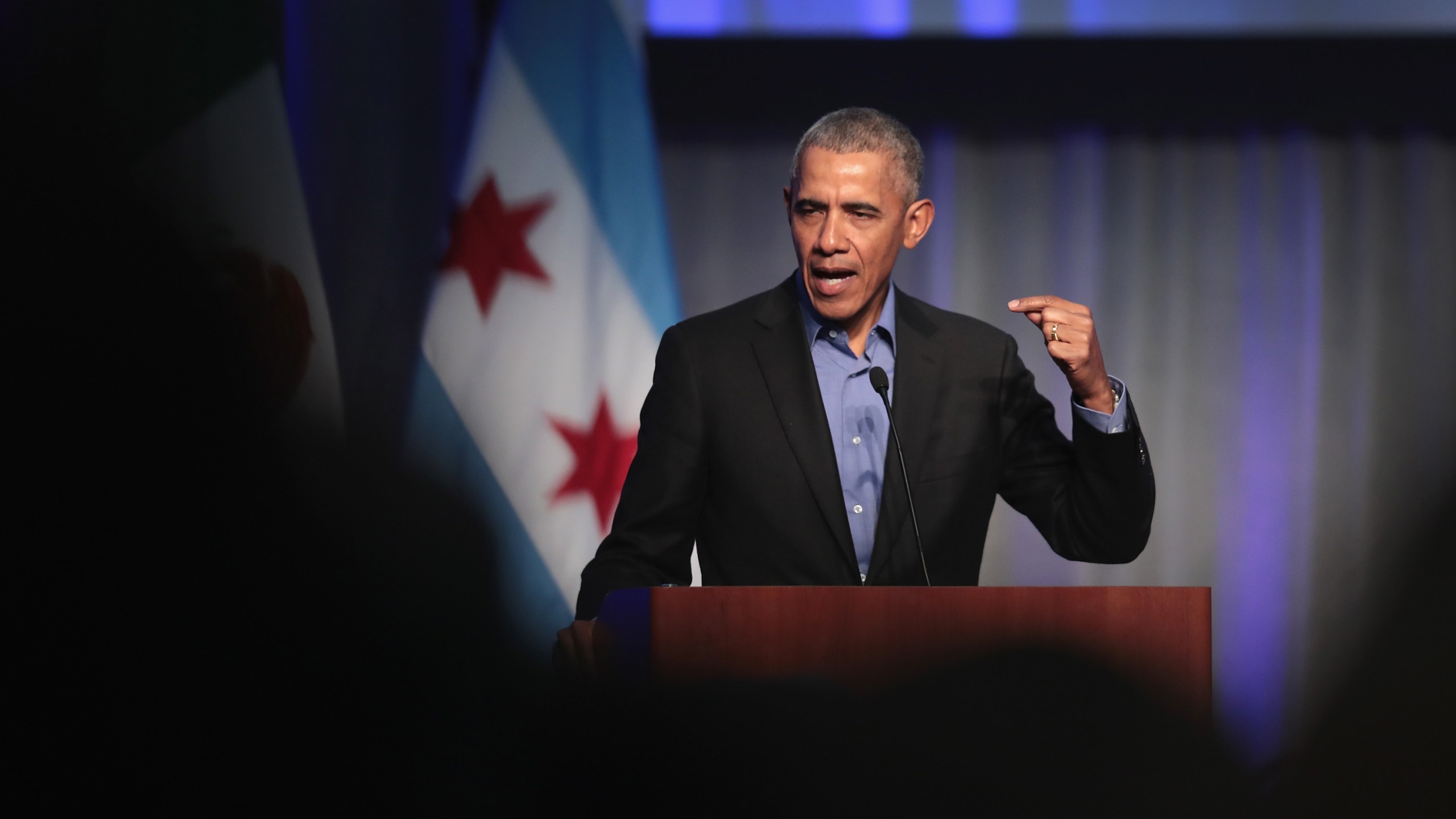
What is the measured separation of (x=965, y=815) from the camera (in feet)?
3.04

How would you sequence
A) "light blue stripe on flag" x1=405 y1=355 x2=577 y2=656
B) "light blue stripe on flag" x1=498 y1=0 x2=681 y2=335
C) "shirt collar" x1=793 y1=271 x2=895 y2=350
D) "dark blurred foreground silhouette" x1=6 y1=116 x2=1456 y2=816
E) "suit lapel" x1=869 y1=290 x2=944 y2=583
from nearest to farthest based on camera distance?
"dark blurred foreground silhouette" x1=6 y1=116 x2=1456 y2=816 < "suit lapel" x1=869 y1=290 x2=944 y2=583 < "shirt collar" x1=793 y1=271 x2=895 y2=350 < "light blue stripe on flag" x1=405 y1=355 x2=577 y2=656 < "light blue stripe on flag" x1=498 y1=0 x2=681 y2=335

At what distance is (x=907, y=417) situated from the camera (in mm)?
1804

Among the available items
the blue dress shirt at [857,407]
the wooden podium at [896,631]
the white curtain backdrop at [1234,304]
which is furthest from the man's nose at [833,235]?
the white curtain backdrop at [1234,304]

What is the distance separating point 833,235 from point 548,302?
132 cm

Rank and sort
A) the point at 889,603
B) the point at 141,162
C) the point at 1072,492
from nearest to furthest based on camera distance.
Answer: the point at 889,603 → the point at 1072,492 → the point at 141,162

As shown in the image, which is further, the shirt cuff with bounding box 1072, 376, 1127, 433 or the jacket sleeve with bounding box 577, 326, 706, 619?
the jacket sleeve with bounding box 577, 326, 706, 619

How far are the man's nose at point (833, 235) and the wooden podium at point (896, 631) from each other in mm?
859

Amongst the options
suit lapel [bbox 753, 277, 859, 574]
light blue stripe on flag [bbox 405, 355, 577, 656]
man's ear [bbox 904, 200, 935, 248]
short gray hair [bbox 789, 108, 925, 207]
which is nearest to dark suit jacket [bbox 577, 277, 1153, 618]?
suit lapel [bbox 753, 277, 859, 574]

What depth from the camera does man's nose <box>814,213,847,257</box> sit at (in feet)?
5.98

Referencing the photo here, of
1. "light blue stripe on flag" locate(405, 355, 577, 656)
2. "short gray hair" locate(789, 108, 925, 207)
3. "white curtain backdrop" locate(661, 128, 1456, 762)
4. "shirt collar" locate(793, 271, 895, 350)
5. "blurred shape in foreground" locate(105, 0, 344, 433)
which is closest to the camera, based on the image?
"short gray hair" locate(789, 108, 925, 207)

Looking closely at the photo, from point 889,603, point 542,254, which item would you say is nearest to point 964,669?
point 889,603

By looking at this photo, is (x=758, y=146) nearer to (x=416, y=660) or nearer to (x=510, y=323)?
(x=510, y=323)

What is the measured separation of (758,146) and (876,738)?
→ 3.02 meters

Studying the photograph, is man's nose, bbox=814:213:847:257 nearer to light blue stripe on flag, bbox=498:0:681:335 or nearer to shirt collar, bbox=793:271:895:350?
shirt collar, bbox=793:271:895:350
